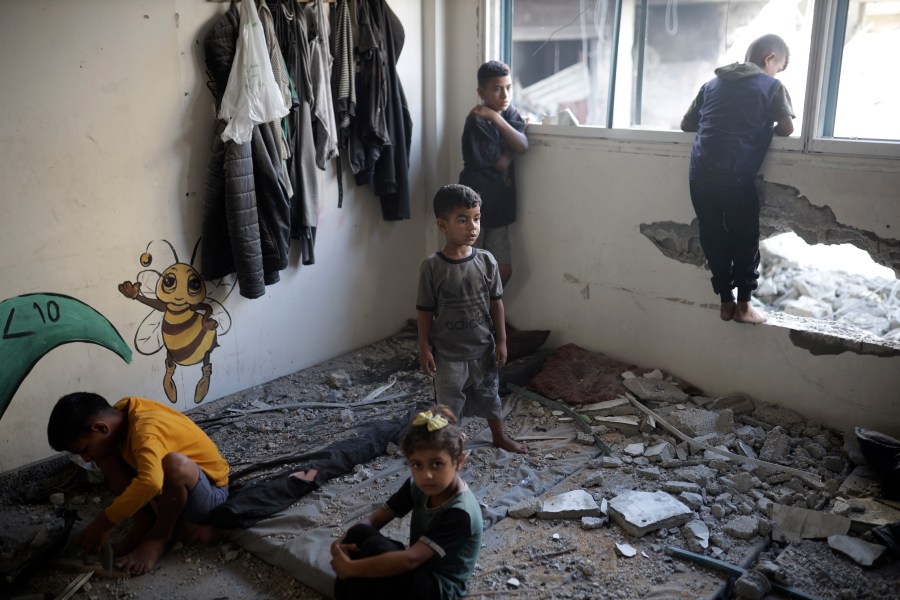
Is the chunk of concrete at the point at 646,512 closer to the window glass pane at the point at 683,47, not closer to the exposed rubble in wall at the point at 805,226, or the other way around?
the exposed rubble in wall at the point at 805,226

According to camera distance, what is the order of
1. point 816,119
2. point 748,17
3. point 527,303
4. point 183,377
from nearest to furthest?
point 816,119, point 748,17, point 183,377, point 527,303

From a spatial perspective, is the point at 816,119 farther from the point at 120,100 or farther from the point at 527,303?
the point at 120,100

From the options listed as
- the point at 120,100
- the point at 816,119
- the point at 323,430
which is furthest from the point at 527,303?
the point at 120,100

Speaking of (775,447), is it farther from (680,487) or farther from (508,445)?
(508,445)

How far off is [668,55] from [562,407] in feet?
6.29

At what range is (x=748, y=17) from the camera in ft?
12.0

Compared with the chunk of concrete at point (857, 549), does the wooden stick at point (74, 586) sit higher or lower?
lower

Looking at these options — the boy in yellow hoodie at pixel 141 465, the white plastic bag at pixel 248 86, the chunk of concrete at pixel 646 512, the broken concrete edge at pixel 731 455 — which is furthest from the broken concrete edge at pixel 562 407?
the white plastic bag at pixel 248 86

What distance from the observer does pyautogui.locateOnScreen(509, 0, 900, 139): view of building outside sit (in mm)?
3273

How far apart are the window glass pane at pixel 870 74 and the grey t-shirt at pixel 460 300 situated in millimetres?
1733

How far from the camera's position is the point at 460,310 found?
3178mm

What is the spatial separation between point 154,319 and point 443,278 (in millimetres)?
1560

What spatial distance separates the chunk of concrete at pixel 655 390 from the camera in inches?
152

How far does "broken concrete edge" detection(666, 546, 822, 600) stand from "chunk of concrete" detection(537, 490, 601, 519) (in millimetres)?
337
